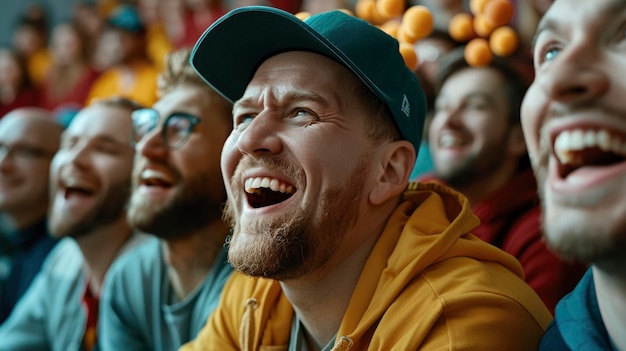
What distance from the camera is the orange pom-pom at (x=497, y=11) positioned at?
1571 mm

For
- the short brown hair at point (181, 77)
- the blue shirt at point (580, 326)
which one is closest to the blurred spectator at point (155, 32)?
the short brown hair at point (181, 77)

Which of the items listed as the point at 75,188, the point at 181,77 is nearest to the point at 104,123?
the point at 75,188

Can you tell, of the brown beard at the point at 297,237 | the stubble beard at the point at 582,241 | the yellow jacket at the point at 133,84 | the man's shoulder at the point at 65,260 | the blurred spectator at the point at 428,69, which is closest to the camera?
the stubble beard at the point at 582,241

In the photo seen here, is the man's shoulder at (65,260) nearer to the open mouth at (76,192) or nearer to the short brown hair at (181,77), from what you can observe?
the open mouth at (76,192)

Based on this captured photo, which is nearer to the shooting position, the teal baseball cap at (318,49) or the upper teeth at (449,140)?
the teal baseball cap at (318,49)

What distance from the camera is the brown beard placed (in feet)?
3.59

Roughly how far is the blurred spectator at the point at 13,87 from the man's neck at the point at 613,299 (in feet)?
14.5

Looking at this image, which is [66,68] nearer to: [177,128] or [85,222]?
[85,222]

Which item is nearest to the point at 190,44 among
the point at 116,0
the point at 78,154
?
the point at 116,0

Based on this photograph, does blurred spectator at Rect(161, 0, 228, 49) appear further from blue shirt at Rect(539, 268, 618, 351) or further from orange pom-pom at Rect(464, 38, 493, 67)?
blue shirt at Rect(539, 268, 618, 351)

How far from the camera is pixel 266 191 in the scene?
1186mm

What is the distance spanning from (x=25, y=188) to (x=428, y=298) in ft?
5.97

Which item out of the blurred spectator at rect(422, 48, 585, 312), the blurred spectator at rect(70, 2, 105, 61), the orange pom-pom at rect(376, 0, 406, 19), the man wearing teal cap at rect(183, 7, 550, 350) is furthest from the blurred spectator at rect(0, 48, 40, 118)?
the man wearing teal cap at rect(183, 7, 550, 350)

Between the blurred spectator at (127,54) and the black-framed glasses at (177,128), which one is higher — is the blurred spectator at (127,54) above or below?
below
